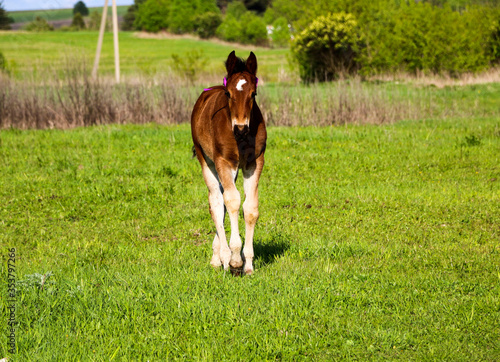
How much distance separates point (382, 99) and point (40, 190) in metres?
13.0

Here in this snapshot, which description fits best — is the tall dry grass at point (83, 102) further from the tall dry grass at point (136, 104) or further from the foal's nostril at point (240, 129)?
the foal's nostril at point (240, 129)

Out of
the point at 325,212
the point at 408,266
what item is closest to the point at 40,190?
the point at 325,212

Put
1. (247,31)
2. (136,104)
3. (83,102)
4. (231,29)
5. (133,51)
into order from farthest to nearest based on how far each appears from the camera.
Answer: (231,29), (247,31), (133,51), (136,104), (83,102)

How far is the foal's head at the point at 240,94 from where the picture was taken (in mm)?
5320

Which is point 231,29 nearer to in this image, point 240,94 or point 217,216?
point 217,216

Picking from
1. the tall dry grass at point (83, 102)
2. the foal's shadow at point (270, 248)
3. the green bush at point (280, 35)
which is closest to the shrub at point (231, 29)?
the green bush at point (280, 35)

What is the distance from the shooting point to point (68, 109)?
19.0 metres

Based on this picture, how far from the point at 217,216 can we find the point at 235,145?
3.55ft

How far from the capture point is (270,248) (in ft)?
24.6

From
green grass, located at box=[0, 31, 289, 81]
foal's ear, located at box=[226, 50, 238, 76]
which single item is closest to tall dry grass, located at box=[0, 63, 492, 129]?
foal's ear, located at box=[226, 50, 238, 76]

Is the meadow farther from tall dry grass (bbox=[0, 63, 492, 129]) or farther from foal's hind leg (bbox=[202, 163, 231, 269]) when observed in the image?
tall dry grass (bbox=[0, 63, 492, 129])

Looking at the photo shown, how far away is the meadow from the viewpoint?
4.96m

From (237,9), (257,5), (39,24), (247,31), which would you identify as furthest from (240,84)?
(257,5)

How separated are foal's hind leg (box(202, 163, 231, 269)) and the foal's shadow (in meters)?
0.53
